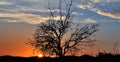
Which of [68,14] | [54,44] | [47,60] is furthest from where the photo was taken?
[68,14]

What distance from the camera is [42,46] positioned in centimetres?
4831

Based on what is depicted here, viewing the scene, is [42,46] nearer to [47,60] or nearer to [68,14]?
[68,14]

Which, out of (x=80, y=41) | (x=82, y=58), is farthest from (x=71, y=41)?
(x=82, y=58)

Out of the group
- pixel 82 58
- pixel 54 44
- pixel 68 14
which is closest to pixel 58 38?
pixel 54 44

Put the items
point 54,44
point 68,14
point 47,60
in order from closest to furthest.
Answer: point 47,60
point 54,44
point 68,14

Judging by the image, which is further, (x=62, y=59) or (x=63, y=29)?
(x=63, y=29)

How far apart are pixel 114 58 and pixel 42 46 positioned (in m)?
14.3

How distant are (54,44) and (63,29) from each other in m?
2.41

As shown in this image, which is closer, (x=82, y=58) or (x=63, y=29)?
(x=82, y=58)

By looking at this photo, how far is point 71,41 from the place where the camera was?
49.8 meters

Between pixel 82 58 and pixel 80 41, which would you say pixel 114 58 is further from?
pixel 80 41

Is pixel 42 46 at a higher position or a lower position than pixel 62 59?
lower

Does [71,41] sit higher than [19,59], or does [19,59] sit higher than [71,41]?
[19,59]

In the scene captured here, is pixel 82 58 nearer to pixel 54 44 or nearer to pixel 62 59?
pixel 62 59
